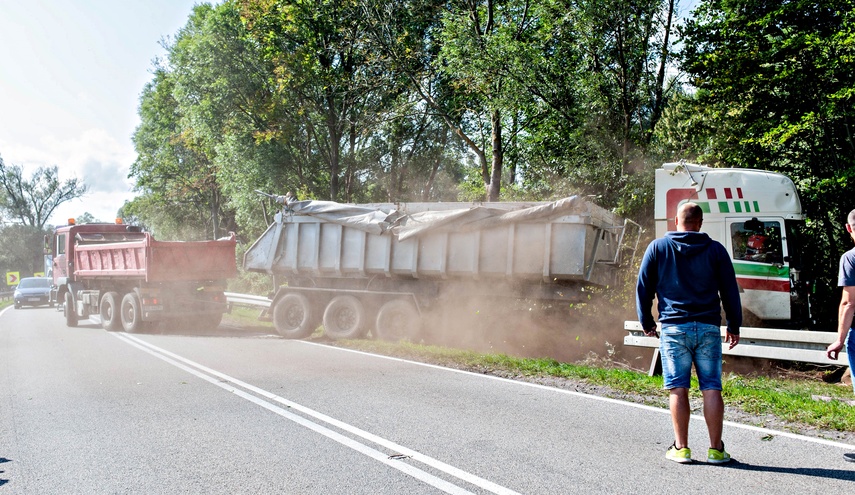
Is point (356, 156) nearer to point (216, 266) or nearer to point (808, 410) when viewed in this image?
point (216, 266)

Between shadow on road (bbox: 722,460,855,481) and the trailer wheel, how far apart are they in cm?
979

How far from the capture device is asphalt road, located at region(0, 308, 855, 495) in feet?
14.6

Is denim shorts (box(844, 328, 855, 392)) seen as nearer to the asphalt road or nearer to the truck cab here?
the asphalt road

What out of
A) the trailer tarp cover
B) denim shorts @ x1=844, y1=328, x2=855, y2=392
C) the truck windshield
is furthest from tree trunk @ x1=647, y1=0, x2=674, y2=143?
denim shorts @ x1=844, y1=328, x2=855, y2=392

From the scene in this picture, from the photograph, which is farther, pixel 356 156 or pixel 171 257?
pixel 356 156

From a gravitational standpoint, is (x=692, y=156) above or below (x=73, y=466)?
above

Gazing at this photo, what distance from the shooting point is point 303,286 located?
1502cm

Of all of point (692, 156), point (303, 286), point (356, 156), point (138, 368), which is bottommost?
point (138, 368)

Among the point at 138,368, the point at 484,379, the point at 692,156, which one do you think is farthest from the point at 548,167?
the point at 138,368

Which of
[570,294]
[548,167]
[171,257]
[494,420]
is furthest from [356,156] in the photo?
[494,420]

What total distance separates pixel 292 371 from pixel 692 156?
1084 cm

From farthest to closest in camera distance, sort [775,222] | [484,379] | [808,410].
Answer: [775,222] → [484,379] → [808,410]

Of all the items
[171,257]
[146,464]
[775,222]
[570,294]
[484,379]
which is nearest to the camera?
[146,464]

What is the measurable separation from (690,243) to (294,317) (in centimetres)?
1152
